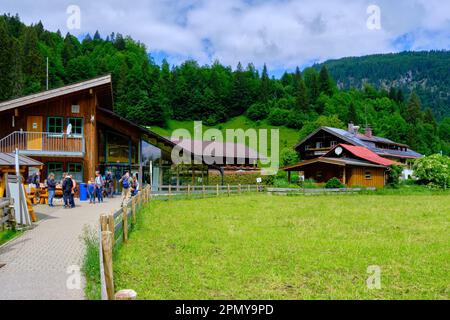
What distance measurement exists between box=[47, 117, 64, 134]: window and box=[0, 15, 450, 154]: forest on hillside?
46.6 metres

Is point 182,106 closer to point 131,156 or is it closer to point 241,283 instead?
point 131,156

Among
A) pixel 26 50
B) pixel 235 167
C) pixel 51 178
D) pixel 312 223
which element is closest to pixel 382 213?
pixel 312 223

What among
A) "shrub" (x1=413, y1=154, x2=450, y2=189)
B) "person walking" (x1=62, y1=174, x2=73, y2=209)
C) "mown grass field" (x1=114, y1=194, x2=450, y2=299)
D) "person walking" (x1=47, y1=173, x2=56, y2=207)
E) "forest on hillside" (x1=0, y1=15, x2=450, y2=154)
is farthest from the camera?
"forest on hillside" (x1=0, y1=15, x2=450, y2=154)

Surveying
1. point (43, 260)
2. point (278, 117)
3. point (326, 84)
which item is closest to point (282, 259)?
point (43, 260)

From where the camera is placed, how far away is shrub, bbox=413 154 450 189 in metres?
42.2

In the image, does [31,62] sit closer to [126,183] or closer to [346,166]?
[346,166]

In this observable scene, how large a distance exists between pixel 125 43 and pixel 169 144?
9892cm

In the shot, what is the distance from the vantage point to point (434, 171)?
42594 mm

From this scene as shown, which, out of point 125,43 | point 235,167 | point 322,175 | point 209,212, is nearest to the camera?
point 209,212

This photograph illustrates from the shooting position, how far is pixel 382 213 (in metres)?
18.9

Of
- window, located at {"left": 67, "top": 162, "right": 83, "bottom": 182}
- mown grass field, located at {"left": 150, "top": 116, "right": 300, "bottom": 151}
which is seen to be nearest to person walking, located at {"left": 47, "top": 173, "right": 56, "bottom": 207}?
window, located at {"left": 67, "top": 162, "right": 83, "bottom": 182}

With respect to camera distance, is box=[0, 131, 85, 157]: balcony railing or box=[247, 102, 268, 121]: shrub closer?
box=[0, 131, 85, 157]: balcony railing

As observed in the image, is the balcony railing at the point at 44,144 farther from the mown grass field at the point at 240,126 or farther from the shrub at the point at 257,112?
the shrub at the point at 257,112

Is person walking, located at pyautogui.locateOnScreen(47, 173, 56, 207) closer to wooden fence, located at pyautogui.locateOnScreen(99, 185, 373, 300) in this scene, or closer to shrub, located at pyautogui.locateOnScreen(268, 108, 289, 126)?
wooden fence, located at pyautogui.locateOnScreen(99, 185, 373, 300)
